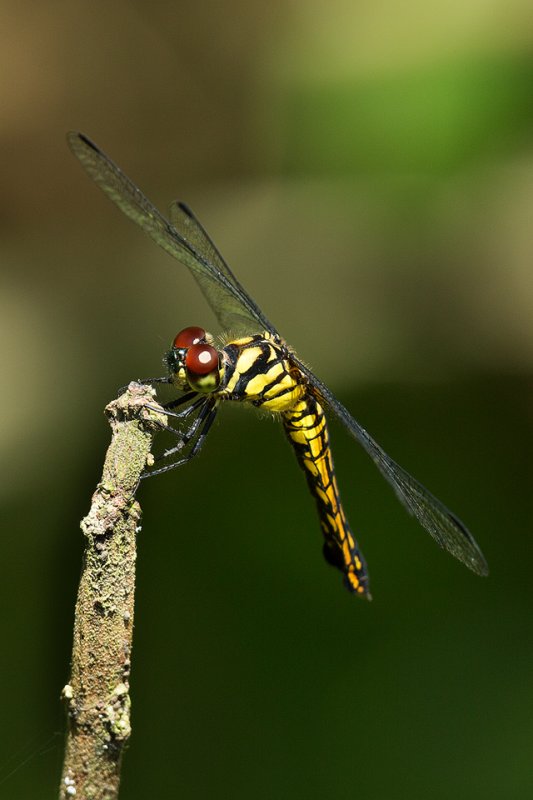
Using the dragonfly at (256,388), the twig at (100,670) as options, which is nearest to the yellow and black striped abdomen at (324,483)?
the dragonfly at (256,388)

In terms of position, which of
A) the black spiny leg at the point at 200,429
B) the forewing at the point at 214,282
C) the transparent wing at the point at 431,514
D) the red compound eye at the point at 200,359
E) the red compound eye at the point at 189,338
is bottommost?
the transparent wing at the point at 431,514

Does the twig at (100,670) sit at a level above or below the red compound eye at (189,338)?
below

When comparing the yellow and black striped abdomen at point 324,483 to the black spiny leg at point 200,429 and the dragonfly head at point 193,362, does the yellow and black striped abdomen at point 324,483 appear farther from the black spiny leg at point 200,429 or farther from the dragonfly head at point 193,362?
the dragonfly head at point 193,362

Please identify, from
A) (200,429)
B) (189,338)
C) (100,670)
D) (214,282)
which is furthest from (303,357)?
(100,670)

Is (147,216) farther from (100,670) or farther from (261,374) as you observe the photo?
(100,670)

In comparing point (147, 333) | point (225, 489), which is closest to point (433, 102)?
point (147, 333)

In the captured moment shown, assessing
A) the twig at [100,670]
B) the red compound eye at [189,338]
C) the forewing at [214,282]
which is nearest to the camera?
the twig at [100,670]

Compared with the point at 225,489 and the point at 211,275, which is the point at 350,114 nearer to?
the point at 211,275
